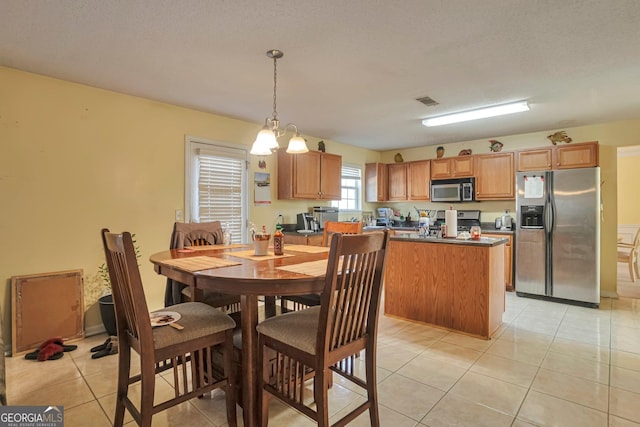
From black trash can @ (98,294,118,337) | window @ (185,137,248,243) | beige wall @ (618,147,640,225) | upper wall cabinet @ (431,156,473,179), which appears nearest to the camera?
black trash can @ (98,294,118,337)

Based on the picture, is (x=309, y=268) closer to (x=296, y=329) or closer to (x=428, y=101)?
(x=296, y=329)

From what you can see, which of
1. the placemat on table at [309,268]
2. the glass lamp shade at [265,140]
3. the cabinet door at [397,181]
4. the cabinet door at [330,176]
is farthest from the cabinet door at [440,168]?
the placemat on table at [309,268]

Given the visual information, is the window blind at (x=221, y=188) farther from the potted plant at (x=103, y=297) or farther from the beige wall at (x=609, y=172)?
the beige wall at (x=609, y=172)

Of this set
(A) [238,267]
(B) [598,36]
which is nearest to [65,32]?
(A) [238,267]

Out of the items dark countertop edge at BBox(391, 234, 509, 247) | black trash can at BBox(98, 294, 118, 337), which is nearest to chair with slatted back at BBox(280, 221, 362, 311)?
dark countertop edge at BBox(391, 234, 509, 247)

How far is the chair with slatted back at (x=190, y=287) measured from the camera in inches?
90.6

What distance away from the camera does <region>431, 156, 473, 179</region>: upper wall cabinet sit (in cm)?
519

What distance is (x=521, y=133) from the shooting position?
4891 mm

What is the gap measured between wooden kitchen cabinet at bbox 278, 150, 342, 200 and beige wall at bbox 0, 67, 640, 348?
992 millimetres

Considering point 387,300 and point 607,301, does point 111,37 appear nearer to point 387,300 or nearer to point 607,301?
point 387,300

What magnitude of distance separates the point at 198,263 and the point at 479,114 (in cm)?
351

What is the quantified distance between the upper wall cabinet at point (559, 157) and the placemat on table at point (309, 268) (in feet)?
13.4

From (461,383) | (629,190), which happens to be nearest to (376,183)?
(461,383)

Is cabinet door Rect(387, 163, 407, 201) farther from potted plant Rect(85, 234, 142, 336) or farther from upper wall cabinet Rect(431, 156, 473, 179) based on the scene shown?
potted plant Rect(85, 234, 142, 336)
